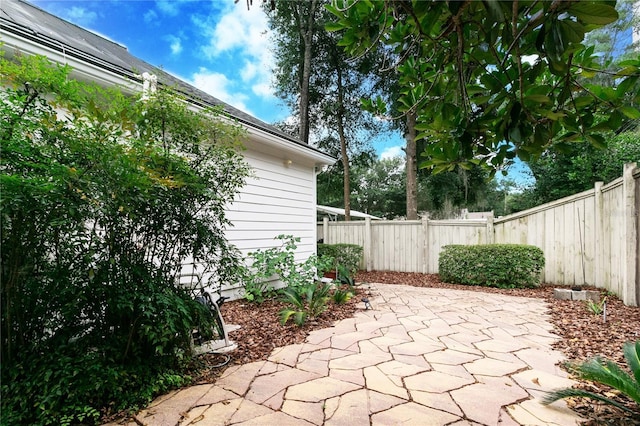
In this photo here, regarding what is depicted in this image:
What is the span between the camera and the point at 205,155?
2559mm

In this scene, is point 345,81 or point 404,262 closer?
point 404,262

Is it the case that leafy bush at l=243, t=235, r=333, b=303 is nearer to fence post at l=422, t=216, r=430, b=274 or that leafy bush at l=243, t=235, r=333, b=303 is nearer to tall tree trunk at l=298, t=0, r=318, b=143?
fence post at l=422, t=216, r=430, b=274

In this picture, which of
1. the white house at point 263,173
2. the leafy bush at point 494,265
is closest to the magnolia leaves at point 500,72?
the white house at point 263,173

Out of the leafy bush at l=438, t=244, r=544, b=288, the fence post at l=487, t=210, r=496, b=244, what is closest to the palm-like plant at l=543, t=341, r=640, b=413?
the leafy bush at l=438, t=244, r=544, b=288

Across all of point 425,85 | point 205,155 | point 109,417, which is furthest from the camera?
point 205,155

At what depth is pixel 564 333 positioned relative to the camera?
3412mm

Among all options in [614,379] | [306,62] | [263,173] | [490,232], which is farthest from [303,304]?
[306,62]

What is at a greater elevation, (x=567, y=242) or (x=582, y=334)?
(x=567, y=242)

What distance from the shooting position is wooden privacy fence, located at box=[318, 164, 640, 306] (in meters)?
4.23

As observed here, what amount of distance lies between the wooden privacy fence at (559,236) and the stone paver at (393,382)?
1.92 meters

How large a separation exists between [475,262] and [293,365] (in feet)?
16.8

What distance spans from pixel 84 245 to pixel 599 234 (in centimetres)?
695

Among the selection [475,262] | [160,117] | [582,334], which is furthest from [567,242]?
[160,117]

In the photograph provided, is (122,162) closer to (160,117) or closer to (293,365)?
(160,117)
